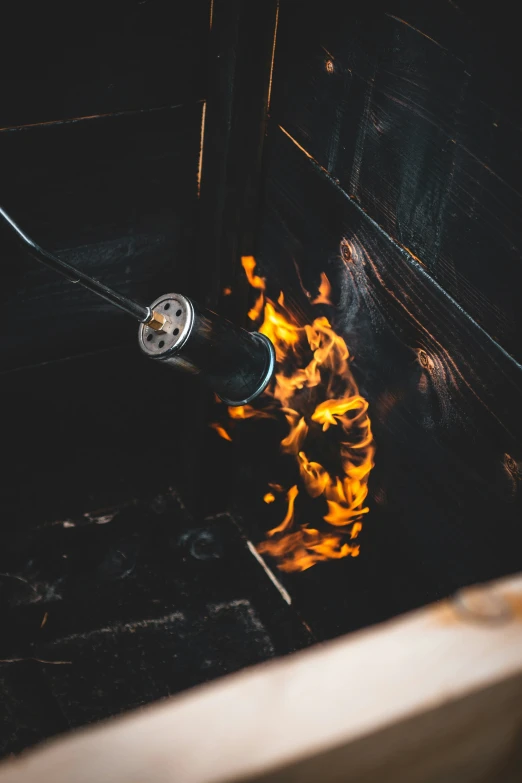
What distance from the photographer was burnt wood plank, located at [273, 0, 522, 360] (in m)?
1.53

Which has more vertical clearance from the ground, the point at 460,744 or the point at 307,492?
the point at 460,744

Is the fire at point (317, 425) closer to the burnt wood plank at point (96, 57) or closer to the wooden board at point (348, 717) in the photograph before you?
the burnt wood plank at point (96, 57)

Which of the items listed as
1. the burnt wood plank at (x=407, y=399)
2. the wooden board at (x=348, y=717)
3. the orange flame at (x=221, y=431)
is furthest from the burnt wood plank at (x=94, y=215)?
the wooden board at (x=348, y=717)

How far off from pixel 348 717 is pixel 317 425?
75.6 inches

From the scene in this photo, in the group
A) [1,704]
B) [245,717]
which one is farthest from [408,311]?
[1,704]

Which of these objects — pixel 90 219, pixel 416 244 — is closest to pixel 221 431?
pixel 90 219

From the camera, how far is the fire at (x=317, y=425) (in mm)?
2359

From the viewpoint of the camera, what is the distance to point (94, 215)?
2.40 m

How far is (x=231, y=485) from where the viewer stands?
323cm

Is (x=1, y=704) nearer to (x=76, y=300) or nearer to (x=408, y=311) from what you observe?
(x=76, y=300)

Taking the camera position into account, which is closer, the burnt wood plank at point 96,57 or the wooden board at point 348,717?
the wooden board at point 348,717

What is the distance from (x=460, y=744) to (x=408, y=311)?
1.31 meters

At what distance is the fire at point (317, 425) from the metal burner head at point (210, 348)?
304 mm

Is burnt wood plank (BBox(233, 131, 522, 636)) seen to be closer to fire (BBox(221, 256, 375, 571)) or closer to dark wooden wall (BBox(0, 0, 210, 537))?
fire (BBox(221, 256, 375, 571))
